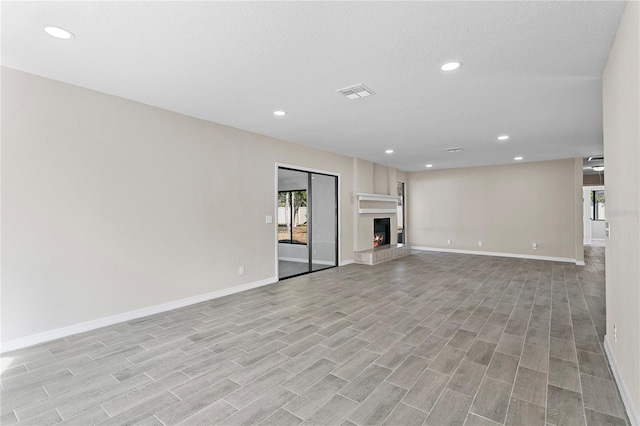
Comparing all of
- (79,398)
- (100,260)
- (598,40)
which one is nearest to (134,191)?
(100,260)

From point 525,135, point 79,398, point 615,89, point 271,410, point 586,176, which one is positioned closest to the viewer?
point 271,410

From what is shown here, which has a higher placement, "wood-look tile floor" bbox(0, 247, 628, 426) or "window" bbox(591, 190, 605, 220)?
"window" bbox(591, 190, 605, 220)

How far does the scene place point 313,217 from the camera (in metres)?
7.15

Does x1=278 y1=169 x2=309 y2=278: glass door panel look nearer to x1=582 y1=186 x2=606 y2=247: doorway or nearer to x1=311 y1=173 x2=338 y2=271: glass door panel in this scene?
x1=311 y1=173 x2=338 y2=271: glass door panel

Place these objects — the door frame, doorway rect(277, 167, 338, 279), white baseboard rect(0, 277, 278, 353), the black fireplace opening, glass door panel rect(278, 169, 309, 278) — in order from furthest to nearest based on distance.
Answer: the black fireplace opening → doorway rect(277, 167, 338, 279) → glass door panel rect(278, 169, 309, 278) → the door frame → white baseboard rect(0, 277, 278, 353)

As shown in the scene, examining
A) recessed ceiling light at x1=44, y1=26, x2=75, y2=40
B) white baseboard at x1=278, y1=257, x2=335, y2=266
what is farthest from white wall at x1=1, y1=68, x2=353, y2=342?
white baseboard at x1=278, y1=257, x2=335, y2=266

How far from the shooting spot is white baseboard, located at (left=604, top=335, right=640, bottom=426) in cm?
174

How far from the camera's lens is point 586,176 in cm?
1106

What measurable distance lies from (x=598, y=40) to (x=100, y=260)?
200 inches

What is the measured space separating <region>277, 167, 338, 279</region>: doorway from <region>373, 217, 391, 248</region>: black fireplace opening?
1724 mm

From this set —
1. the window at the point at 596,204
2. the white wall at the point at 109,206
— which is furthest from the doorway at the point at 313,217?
the window at the point at 596,204

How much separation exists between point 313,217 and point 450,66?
16.0 ft

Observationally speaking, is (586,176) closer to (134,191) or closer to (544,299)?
(544,299)

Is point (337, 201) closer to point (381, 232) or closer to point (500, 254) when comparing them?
point (381, 232)
